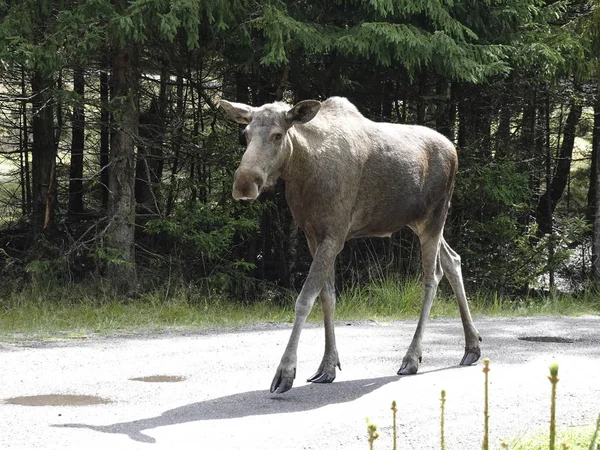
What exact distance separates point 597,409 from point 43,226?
464 inches

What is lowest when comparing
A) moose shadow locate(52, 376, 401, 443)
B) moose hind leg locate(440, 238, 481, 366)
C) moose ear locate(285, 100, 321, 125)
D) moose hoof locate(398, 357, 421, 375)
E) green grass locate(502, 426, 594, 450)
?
moose shadow locate(52, 376, 401, 443)

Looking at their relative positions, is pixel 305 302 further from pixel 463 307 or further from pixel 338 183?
pixel 463 307

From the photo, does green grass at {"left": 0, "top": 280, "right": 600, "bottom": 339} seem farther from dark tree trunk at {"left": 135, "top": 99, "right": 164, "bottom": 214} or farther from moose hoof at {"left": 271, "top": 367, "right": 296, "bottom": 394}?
moose hoof at {"left": 271, "top": 367, "right": 296, "bottom": 394}

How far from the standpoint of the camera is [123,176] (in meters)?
14.2

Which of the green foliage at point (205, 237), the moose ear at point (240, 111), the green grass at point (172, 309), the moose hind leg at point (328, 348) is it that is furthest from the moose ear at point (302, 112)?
the green foliage at point (205, 237)

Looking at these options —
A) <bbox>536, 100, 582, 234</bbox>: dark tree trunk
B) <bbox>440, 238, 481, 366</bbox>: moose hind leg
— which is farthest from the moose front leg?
<bbox>536, 100, 582, 234</bbox>: dark tree trunk

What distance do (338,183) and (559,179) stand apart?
1645 centimetres

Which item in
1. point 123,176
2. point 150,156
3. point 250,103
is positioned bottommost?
point 123,176

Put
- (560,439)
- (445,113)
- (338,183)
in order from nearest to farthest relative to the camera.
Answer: (560,439)
(338,183)
(445,113)

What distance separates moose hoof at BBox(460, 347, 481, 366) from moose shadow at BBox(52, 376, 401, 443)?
1.03m

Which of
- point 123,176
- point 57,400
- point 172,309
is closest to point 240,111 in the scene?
point 57,400

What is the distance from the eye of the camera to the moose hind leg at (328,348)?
7441 millimetres

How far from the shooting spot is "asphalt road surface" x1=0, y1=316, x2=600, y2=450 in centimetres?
550

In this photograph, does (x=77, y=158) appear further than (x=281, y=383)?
Yes
